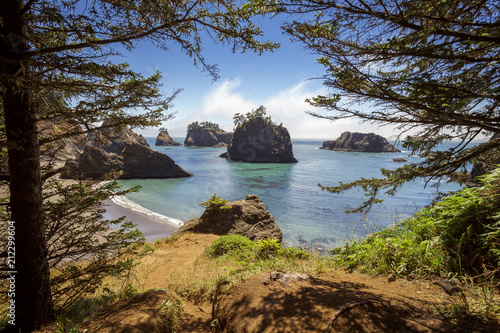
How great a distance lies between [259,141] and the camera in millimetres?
73375

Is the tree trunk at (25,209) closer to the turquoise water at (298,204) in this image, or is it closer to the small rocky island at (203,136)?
the turquoise water at (298,204)

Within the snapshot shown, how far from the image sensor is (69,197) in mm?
3559

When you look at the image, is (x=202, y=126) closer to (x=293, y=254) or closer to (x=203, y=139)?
(x=203, y=139)

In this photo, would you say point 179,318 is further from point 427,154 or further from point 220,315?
point 427,154

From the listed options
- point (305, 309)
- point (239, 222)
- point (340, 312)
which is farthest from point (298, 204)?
point (340, 312)

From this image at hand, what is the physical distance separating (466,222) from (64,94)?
7.08 meters

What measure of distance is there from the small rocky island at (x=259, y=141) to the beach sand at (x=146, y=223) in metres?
52.7

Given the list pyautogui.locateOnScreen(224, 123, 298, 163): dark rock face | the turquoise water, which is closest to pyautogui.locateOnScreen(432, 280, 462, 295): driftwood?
the turquoise water

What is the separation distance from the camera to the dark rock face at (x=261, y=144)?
7144 centimetres

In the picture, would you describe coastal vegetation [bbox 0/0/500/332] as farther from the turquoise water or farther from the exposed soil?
the turquoise water

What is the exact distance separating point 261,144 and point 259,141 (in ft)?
4.28

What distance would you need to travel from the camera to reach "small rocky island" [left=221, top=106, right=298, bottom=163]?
71.7 meters

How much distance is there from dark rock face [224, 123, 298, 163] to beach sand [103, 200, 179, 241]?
52712mm

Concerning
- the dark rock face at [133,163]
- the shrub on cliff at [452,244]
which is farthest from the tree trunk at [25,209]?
the dark rock face at [133,163]
